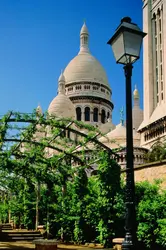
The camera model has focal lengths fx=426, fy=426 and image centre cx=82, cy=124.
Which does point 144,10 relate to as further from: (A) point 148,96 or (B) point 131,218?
(B) point 131,218

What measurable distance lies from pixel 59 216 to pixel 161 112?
27.1 metres

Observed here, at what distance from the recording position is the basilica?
139 ft

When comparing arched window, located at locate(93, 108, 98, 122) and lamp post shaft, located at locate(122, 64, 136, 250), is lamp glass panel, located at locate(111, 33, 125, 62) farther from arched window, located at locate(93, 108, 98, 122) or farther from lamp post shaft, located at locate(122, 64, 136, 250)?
arched window, located at locate(93, 108, 98, 122)

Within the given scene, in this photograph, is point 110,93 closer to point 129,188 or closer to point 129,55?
point 129,55

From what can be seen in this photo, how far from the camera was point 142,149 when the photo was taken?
41094 mm

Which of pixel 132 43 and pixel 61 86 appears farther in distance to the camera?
pixel 61 86

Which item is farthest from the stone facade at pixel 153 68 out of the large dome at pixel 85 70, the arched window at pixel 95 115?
the large dome at pixel 85 70

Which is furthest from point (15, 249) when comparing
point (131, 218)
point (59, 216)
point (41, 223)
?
point (131, 218)

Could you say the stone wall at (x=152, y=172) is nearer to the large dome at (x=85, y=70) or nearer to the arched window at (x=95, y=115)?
the arched window at (x=95, y=115)

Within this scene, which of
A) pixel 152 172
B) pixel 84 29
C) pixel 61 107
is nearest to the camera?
pixel 152 172

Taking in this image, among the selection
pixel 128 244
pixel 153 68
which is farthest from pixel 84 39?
pixel 128 244

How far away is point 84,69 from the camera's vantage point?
69.1 meters

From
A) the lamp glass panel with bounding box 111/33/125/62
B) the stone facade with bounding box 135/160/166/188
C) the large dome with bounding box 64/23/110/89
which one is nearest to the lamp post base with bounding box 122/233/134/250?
the lamp glass panel with bounding box 111/33/125/62

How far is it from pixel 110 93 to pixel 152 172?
180ft
